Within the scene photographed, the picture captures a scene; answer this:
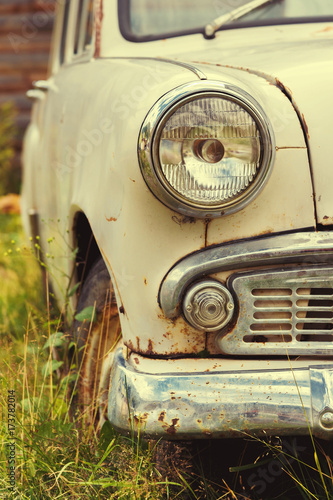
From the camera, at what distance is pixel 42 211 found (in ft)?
10.5

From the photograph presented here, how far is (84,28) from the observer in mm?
3012

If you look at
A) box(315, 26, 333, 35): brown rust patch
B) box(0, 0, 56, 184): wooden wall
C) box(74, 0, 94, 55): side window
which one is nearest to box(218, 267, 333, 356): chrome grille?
box(315, 26, 333, 35): brown rust patch

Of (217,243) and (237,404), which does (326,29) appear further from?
(237,404)

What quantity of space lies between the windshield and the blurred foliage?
5522 millimetres

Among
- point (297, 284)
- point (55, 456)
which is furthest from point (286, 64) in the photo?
point (55, 456)

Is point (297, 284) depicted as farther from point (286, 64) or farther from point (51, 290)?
point (51, 290)

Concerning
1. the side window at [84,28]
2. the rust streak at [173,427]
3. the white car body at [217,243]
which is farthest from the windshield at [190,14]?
the rust streak at [173,427]

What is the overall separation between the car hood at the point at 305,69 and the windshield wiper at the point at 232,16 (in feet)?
0.31

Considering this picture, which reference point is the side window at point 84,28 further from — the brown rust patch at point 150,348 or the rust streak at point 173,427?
the rust streak at point 173,427

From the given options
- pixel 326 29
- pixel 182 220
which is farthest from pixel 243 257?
pixel 326 29

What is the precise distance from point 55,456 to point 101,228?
68 cm

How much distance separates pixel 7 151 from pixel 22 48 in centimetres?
172

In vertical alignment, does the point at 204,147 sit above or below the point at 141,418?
above

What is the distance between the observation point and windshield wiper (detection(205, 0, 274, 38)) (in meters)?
2.36
